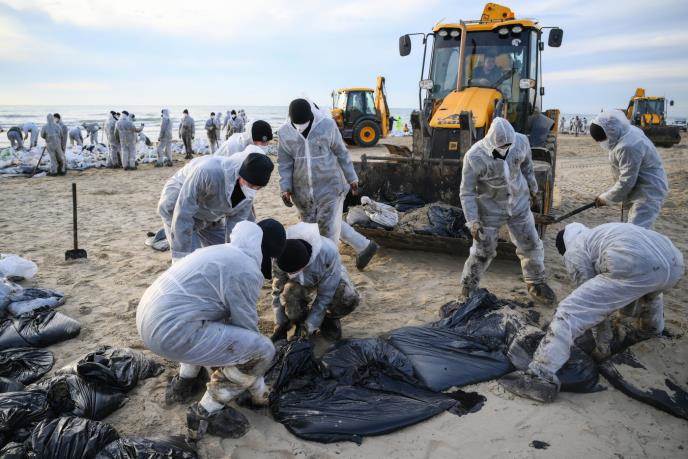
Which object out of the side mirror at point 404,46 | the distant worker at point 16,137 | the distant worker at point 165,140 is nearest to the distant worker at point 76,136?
the distant worker at point 16,137

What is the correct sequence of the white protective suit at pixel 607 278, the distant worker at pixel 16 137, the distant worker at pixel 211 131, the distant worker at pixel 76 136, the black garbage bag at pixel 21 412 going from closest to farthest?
1. the black garbage bag at pixel 21 412
2. the white protective suit at pixel 607 278
3. the distant worker at pixel 16 137
4. the distant worker at pixel 211 131
5. the distant worker at pixel 76 136

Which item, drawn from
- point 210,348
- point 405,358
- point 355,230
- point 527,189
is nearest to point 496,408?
point 405,358

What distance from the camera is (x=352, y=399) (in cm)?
285

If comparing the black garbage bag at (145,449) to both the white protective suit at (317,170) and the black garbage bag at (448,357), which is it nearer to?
the black garbage bag at (448,357)

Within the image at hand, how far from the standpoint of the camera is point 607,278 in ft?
9.42

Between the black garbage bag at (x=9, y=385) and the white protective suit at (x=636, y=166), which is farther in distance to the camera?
the white protective suit at (x=636, y=166)

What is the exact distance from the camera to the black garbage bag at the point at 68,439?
7.14ft

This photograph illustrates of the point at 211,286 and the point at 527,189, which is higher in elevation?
the point at 527,189

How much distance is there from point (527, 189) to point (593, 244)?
49.3 inches

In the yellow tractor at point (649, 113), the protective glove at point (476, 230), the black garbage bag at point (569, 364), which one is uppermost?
the yellow tractor at point (649, 113)

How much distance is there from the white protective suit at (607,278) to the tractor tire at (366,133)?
1500cm

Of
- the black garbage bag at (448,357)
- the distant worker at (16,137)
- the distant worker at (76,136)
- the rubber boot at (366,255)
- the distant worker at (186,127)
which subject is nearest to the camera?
the black garbage bag at (448,357)

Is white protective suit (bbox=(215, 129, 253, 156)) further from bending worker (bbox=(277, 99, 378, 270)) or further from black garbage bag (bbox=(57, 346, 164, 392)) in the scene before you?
black garbage bag (bbox=(57, 346, 164, 392))

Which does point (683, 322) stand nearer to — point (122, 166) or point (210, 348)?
point (210, 348)
